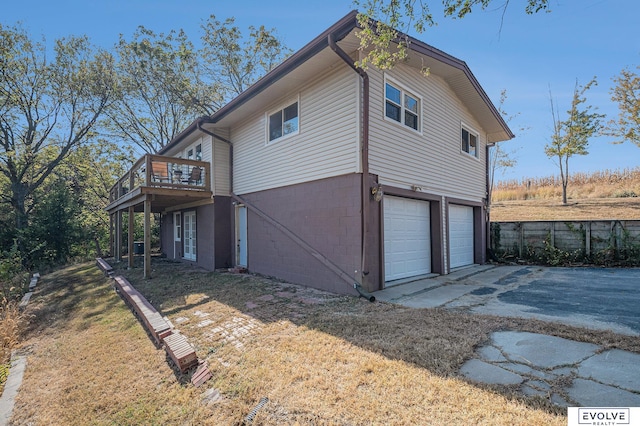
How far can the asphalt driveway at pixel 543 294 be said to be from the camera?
444cm

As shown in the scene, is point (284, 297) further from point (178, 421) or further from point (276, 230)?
point (178, 421)

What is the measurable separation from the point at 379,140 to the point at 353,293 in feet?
10.7

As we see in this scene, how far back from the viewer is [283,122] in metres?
8.33

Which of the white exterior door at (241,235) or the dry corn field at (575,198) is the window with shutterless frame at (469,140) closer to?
the dry corn field at (575,198)

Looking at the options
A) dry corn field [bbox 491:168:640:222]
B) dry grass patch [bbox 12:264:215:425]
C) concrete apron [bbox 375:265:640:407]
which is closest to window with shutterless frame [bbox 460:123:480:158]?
dry corn field [bbox 491:168:640:222]

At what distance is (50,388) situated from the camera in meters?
3.61

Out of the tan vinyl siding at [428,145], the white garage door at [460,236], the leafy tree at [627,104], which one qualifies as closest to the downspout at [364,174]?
the tan vinyl siding at [428,145]

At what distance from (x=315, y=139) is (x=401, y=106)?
7.42ft

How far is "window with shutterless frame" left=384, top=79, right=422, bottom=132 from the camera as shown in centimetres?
705

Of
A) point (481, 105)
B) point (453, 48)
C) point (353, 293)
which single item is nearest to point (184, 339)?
point (353, 293)

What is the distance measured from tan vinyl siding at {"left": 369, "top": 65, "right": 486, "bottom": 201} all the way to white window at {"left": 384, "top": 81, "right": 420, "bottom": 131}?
14 cm

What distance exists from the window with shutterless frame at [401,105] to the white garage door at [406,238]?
1.92 meters

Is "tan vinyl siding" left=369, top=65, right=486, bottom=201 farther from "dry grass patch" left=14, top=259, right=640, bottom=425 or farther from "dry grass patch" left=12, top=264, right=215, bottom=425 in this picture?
"dry grass patch" left=12, top=264, right=215, bottom=425

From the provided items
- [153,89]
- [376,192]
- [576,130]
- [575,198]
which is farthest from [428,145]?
[153,89]
